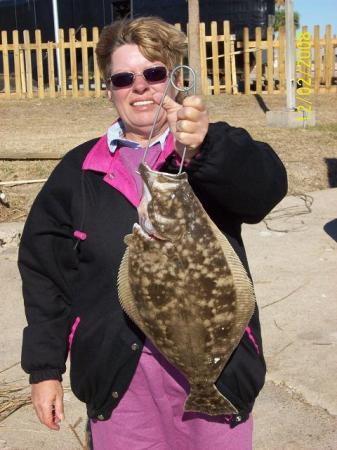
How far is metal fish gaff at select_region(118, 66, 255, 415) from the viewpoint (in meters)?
1.87

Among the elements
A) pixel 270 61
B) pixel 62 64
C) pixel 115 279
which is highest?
pixel 62 64

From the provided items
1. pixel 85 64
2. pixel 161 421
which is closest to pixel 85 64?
pixel 85 64

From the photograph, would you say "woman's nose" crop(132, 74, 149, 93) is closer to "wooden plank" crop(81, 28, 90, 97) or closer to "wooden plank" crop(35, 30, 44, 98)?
"wooden plank" crop(81, 28, 90, 97)

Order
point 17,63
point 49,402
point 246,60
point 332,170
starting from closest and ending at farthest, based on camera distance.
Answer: point 49,402
point 332,170
point 246,60
point 17,63

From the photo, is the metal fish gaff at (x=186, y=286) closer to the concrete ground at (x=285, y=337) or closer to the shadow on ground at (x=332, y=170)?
the concrete ground at (x=285, y=337)

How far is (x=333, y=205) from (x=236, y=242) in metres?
6.43

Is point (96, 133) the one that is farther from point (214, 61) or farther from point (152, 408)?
point (152, 408)

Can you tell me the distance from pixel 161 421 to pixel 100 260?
0.60 metres

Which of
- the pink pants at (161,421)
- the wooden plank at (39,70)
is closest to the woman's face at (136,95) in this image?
→ the pink pants at (161,421)

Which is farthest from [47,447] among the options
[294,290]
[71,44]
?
[71,44]

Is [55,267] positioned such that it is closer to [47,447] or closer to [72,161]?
[72,161]

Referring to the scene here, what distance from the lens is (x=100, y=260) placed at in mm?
2281

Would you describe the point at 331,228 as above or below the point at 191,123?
below
